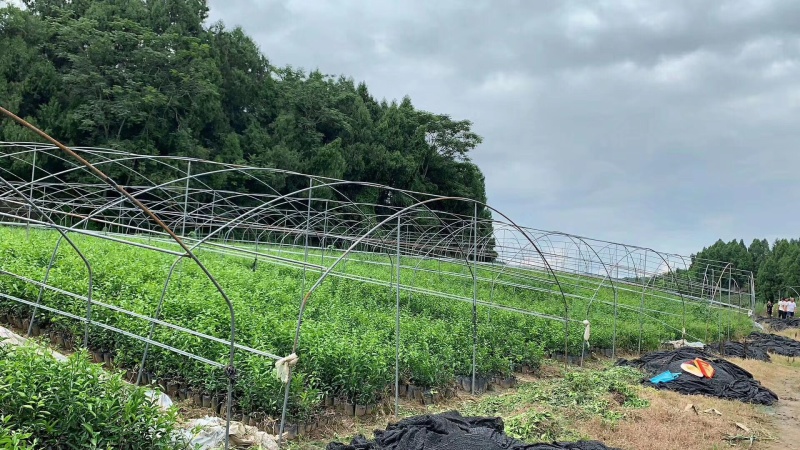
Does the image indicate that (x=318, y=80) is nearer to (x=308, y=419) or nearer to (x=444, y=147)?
(x=444, y=147)

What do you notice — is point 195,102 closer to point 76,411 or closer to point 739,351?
point 739,351

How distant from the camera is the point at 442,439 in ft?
17.4

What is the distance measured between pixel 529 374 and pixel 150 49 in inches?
933

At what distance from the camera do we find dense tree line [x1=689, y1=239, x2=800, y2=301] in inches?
1454

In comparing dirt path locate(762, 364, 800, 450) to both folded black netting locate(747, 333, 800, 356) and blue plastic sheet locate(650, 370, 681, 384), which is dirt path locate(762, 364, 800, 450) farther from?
folded black netting locate(747, 333, 800, 356)

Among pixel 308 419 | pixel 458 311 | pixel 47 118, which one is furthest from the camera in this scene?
pixel 47 118

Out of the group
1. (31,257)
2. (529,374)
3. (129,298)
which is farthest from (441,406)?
(31,257)

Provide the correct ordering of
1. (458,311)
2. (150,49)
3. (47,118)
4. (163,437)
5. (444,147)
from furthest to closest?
(444,147), (150,49), (47,118), (458,311), (163,437)

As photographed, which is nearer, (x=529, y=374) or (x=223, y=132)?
(x=529, y=374)

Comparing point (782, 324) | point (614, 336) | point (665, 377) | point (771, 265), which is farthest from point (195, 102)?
point (771, 265)

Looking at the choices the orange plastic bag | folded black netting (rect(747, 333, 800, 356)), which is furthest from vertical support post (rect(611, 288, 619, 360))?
folded black netting (rect(747, 333, 800, 356))

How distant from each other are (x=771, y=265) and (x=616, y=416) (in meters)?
39.6

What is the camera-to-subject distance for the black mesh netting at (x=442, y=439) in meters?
5.23

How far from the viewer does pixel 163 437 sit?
4281 mm
